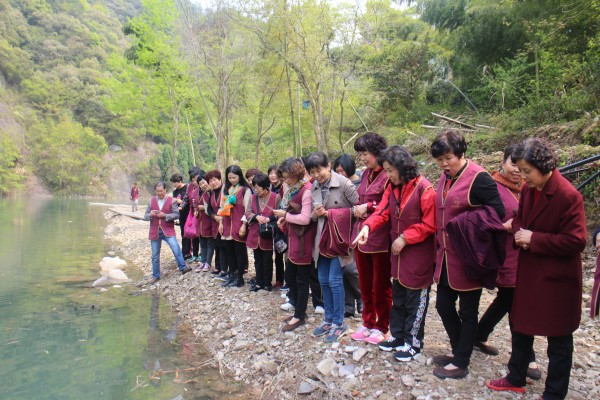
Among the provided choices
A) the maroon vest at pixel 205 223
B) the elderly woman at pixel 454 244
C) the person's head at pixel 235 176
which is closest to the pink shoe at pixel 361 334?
the elderly woman at pixel 454 244

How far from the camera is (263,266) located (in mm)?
6043

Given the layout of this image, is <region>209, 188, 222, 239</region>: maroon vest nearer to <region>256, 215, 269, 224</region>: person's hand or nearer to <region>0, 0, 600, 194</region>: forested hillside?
<region>256, 215, 269, 224</region>: person's hand

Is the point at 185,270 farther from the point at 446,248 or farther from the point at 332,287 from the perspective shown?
the point at 446,248

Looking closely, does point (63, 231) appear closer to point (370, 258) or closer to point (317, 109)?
point (317, 109)

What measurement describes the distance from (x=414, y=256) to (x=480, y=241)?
594mm

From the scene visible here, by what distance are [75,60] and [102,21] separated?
2006 cm

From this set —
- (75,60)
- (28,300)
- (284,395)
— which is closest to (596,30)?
(284,395)

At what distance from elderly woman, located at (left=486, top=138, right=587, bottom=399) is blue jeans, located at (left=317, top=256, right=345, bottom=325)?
1.72 metres

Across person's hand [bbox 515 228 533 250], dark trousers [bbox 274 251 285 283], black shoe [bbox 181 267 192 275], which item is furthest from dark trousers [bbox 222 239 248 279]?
person's hand [bbox 515 228 533 250]

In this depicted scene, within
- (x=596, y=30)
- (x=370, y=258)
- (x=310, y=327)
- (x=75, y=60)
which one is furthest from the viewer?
(x=75, y=60)

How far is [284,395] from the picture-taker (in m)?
3.58

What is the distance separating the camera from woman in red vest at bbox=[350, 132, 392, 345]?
3.68 meters

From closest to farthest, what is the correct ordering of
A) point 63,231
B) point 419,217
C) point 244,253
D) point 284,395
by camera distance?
point 419,217 < point 284,395 < point 244,253 < point 63,231

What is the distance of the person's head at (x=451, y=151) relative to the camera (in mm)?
2916
